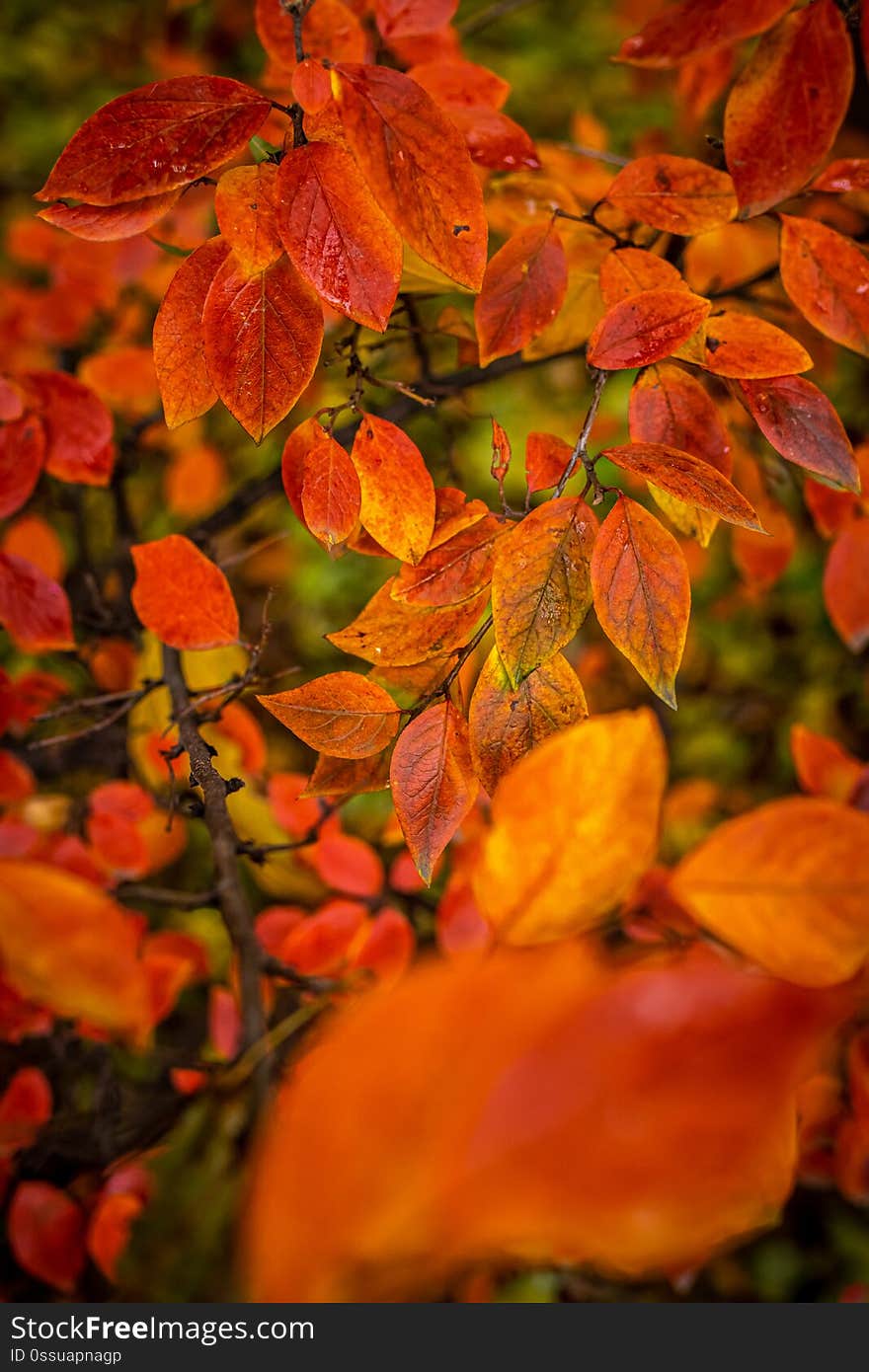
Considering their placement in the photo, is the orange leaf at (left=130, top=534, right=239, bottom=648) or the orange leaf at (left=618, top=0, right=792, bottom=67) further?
the orange leaf at (left=130, top=534, right=239, bottom=648)

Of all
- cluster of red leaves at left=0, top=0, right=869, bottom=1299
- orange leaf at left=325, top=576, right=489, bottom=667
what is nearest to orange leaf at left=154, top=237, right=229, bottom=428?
cluster of red leaves at left=0, top=0, right=869, bottom=1299

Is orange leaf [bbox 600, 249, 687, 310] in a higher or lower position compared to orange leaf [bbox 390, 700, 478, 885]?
higher

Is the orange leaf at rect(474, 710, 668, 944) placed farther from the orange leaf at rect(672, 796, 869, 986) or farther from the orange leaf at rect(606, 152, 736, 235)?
the orange leaf at rect(606, 152, 736, 235)

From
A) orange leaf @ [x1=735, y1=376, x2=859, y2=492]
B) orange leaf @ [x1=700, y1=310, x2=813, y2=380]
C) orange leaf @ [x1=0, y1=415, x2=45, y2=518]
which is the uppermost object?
orange leaf @ [x1=700, y1=310, x2=813, y2=380]

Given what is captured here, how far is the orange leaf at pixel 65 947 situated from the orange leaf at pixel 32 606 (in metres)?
0.24

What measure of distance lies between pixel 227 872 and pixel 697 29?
23.8 inches

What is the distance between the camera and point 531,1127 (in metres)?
0.33

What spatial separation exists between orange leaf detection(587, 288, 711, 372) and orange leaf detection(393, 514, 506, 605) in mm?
116

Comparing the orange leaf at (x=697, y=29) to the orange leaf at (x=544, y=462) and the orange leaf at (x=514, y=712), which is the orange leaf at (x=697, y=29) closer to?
the orange leaf at (x=544, y=462)

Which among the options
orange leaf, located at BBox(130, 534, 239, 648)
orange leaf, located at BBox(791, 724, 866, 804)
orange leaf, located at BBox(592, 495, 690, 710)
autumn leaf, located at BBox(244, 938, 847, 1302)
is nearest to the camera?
autumn leaf, located at BBox(244, 938, 847, 1302)

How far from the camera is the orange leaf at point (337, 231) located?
409 mm

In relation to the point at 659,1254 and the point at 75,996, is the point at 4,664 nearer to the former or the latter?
the point at 75,996

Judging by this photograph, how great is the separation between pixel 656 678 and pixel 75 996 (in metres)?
0.35

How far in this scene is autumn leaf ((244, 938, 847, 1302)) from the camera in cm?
33
